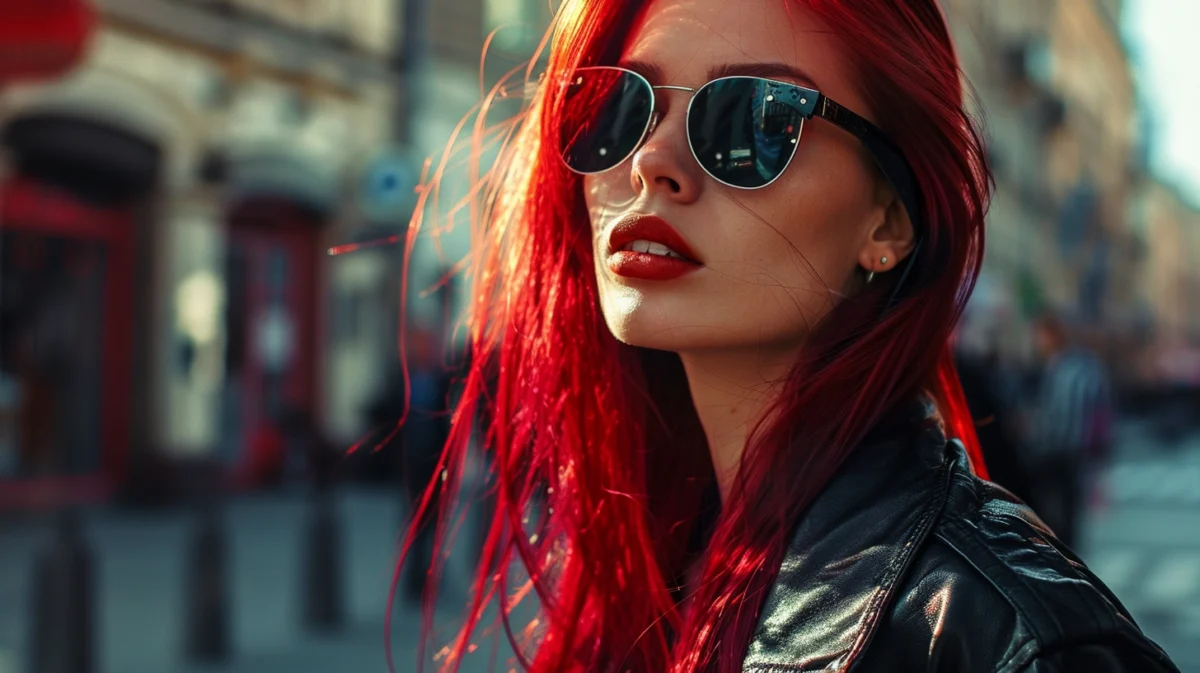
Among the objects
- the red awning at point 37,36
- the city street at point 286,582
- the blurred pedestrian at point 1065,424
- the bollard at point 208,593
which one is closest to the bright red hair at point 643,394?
the red awning at point 37,36

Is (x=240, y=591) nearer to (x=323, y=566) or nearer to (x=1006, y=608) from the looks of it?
(x=323, y=566)

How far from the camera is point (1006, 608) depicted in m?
0.97

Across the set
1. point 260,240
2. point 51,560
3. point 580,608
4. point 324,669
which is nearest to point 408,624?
point 324,669

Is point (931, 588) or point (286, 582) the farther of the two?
point (286, 582)

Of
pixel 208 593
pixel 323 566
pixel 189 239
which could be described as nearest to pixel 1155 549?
pixel 323 566

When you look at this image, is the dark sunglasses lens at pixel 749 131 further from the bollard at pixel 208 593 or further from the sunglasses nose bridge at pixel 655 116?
the bollard at pixel 208 593

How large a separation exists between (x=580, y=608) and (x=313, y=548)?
19.8ft

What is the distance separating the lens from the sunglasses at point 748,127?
51.1 inches

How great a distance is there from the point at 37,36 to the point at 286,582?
4754 millimetres

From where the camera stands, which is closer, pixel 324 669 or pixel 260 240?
pixel 324 669

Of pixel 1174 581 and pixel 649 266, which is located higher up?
pixel 649 266

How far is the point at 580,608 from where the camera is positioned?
152 centimetres

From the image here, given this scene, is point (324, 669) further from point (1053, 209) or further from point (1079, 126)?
point (1079, 126)

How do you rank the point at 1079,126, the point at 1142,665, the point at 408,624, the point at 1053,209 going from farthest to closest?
the point at 1079,126 → the point at 1053,209 → the point at 408,624 → the point at 1142,665
